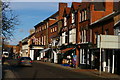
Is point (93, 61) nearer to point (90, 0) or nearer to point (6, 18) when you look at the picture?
point (90, 0)

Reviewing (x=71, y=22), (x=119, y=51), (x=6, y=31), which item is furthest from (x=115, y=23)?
(x=71, y=22)

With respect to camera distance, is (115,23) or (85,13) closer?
(115,23)

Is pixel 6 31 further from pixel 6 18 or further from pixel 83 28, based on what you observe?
pixel 83 28

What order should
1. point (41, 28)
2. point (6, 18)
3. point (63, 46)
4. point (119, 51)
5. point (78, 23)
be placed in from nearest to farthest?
point (6, 18) < point (119, 51) < point (78, 23) < point (63, 46) < point (41, 28)

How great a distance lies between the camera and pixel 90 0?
36.8m

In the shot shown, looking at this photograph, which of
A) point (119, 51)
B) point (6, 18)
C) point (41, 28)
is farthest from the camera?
point (41, 28)

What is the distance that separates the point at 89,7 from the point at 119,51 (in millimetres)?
10714

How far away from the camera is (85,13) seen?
36719 millimetres

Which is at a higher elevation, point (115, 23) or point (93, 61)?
point (115, 23)

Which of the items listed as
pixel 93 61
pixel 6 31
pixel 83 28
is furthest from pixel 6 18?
pixel 83 28

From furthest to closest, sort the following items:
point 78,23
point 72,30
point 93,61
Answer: point 72,30, point 78,23, point 93,61

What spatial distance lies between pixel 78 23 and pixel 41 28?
33.8 m

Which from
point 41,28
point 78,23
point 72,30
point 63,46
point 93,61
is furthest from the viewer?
point 41,28

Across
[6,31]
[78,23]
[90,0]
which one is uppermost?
[90,0]
